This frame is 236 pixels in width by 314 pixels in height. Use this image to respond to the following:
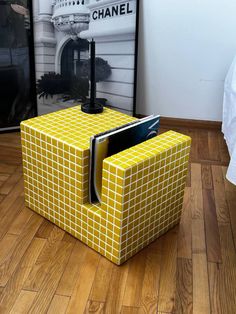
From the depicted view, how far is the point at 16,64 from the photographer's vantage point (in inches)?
91.0

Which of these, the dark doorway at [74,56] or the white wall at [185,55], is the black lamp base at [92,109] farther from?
the white wall at [185,55]

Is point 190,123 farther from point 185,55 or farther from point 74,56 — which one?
point 74,56

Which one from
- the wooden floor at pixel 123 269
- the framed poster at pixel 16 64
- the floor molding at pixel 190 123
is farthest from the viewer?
the floor molding at pixel 190 123

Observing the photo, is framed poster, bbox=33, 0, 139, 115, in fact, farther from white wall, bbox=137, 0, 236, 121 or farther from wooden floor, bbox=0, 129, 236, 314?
wooden floor, bbox=0, 129, 236, 314

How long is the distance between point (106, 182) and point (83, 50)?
1.23 metres

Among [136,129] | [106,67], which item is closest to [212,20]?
[106,67]

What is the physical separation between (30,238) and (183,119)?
1338 mm

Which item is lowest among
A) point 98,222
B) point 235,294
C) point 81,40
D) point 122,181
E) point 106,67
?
point 235,294

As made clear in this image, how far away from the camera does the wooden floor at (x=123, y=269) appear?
1.32 meters

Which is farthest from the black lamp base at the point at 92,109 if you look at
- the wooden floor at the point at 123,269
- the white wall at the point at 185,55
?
the white wall at the point at 185,55

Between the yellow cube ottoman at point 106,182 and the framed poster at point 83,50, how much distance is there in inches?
29.8

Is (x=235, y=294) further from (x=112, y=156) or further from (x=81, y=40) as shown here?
(x=81, y=40)

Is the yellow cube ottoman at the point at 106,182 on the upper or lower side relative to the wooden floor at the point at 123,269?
upper

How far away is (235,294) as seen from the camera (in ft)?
4.51
